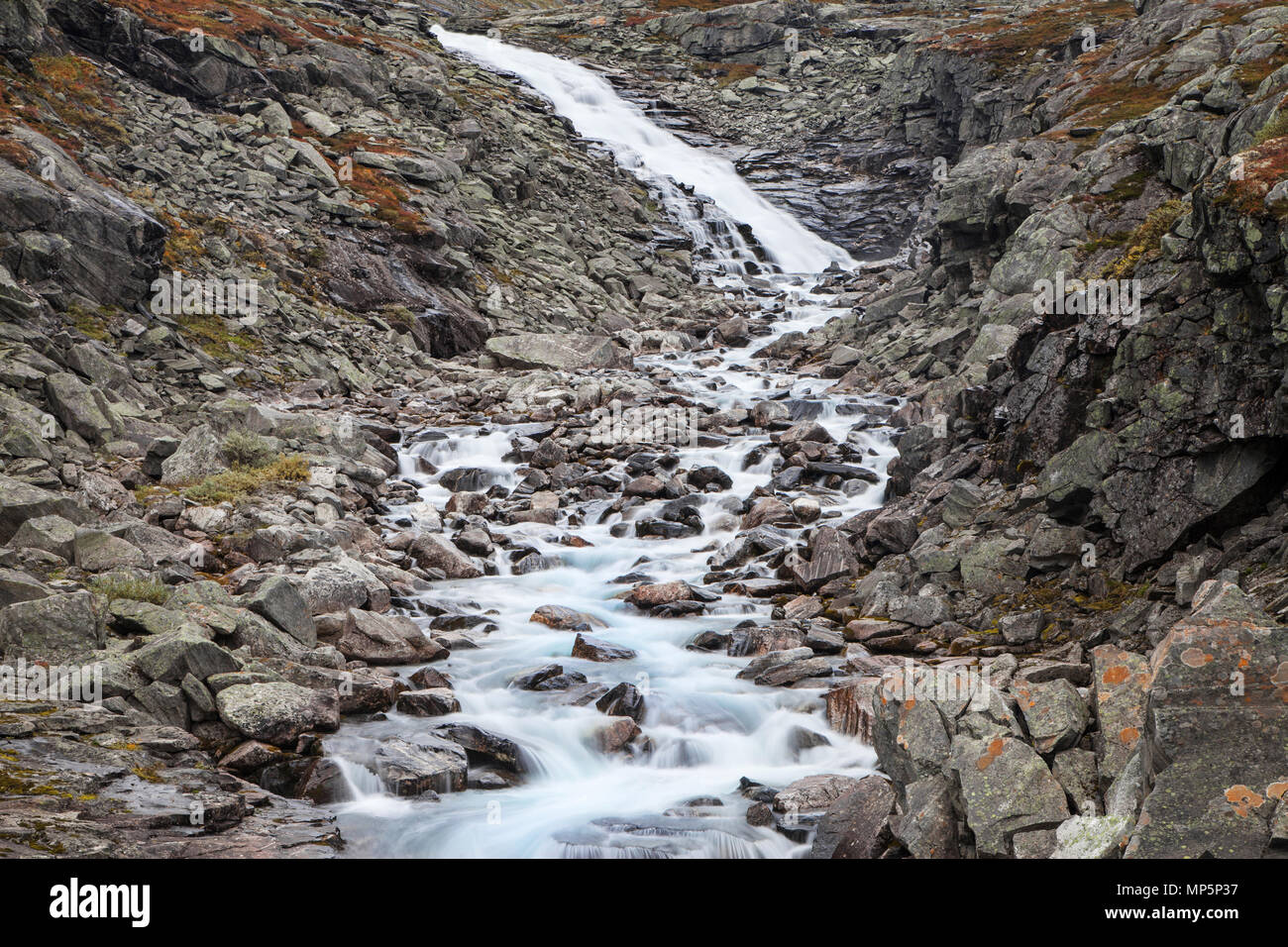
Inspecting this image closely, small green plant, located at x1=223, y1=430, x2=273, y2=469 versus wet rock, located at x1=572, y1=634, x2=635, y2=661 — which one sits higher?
small green plant, located at x1=223, y1=430, x2=273, y2=469

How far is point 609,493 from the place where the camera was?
2052cm

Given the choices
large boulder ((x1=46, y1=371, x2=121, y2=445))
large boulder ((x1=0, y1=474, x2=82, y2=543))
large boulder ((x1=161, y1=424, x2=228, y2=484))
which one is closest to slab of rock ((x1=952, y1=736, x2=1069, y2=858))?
large boulder ((x1=0, y1=474, x2=82, y2=543))

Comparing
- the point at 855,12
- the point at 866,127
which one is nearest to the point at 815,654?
the point at 866,127

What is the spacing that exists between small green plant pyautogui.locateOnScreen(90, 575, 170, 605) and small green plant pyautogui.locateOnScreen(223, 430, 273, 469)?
251 inches

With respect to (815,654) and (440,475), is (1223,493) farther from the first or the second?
(440,475)

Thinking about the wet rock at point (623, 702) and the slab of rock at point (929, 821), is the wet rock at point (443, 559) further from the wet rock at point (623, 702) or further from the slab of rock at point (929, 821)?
the slab of rock at point (929, 821)

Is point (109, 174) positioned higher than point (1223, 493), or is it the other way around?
point (109, 174)

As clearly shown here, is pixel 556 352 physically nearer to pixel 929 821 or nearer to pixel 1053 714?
pixel 1053 714

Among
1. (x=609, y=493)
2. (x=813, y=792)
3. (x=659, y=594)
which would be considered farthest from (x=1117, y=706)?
(x=609, y=493)

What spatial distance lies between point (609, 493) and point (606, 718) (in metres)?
9.41

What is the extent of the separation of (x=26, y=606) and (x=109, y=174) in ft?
73.6

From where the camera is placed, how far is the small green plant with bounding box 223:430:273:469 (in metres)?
17.7

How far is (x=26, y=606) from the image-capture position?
959cm

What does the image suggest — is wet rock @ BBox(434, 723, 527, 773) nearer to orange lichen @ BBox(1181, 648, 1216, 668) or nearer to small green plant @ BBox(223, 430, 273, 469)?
orange lichen @ BBox(1181, 648, 1216, 668)
